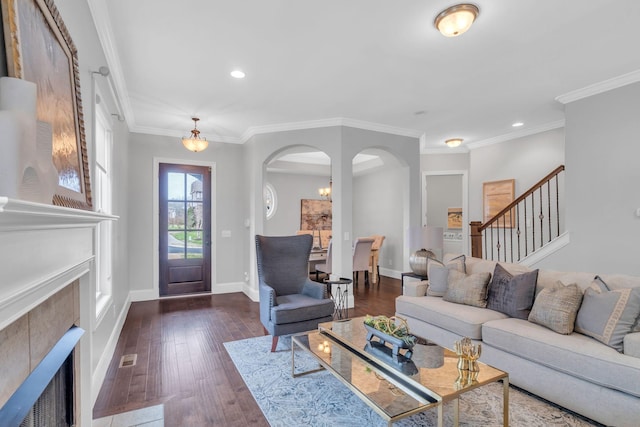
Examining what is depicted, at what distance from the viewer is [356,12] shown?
2.38 m

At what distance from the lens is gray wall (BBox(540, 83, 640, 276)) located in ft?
11.4

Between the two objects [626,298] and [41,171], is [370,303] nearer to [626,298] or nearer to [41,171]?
[626,298]

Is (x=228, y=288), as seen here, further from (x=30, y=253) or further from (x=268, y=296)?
(x=30, y=253)

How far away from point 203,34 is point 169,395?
2.84 metres

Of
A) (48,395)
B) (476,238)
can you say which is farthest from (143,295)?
(476,238)

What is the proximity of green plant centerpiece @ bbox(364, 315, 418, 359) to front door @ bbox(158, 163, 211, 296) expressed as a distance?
4.06 meters

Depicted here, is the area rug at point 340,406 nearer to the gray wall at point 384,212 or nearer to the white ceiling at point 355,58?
the white ceiling at point 355,58

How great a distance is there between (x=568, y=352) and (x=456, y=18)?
2.40m

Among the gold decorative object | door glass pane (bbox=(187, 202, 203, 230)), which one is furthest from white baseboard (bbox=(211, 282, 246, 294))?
the gold decorative object

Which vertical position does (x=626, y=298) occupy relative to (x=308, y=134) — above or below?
below

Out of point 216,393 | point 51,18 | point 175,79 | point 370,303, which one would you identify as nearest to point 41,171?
point 51,18

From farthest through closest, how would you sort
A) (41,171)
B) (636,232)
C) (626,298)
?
(636,232) < (626,298) < (41,171)

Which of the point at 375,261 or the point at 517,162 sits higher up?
the point at 517,162

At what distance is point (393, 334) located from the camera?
7.22ft
